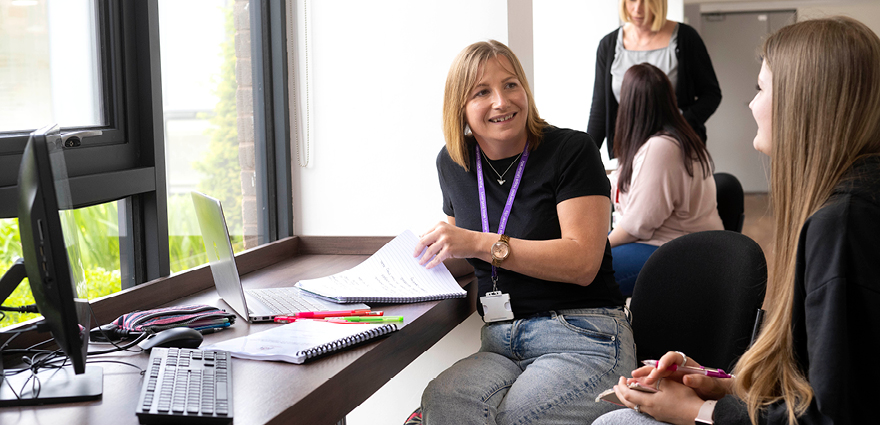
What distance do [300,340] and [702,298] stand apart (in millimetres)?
913

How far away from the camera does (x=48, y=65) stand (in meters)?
1.56

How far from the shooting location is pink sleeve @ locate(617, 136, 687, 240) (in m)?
2.63

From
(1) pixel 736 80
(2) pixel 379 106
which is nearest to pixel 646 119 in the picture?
(2) pixel 379 106

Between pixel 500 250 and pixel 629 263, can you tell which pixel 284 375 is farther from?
pixel 629 263

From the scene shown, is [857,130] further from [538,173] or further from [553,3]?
[553,3]

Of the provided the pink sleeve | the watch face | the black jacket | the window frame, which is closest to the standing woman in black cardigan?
the pink sleeve

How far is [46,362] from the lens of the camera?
1.16 metres

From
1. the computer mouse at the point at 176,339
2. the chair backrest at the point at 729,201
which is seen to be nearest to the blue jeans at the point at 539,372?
the computer mouse at the point at 176,339

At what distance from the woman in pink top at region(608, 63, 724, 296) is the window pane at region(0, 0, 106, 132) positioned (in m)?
1.84

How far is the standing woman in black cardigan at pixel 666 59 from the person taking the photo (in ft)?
10.9

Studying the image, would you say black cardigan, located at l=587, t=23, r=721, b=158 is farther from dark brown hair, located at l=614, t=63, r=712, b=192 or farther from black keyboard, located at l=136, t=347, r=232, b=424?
black keyboard, located at l=136, t=347, r=232, b=424

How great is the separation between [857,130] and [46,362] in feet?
4.24

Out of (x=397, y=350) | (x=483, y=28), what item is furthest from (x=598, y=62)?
(x=397, y=350)

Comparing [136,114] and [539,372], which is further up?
[136,114]
